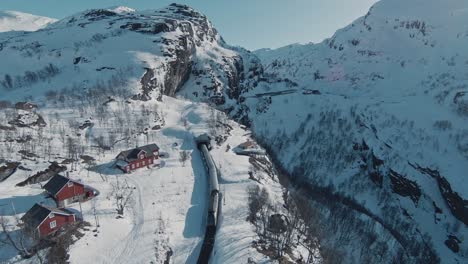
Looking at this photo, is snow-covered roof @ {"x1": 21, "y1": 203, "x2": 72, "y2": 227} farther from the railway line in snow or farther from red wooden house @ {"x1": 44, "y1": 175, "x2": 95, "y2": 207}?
the railway line in snow

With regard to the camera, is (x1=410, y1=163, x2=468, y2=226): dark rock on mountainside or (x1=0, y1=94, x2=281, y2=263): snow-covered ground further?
(x1=410, y1=163, x2=468, y2=226): dark rock on mountainside

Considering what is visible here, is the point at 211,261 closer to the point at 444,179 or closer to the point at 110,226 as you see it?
the point at 110,226

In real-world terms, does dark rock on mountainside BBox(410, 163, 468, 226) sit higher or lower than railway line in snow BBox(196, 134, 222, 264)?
lower

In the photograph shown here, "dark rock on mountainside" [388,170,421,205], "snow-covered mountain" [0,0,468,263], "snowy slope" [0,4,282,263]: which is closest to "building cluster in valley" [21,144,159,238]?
"snowy slope" [0,4,282,263]

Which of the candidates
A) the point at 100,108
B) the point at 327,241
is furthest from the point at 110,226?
the point at 100,108

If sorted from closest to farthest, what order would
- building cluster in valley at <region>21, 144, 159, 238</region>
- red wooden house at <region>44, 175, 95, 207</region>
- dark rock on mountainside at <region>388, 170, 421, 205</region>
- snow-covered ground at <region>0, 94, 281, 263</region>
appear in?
building cluster in valley at <region>21, 144, 159, 238</region> < snow-covered ground at <region>0, 94, 281, 263</region> < red wooden house at <region>44, 175, 95, 207</region> < dark rock on mountainside at <region>388, 170, 421, 205</region>

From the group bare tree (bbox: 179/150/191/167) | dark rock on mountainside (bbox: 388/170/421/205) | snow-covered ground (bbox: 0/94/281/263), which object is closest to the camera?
snow-covered ground (bbox: 0/94/281/263)
